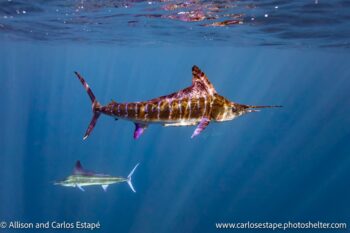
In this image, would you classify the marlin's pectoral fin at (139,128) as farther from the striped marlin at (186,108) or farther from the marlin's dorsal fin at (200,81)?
the marlin's dorsal fin at (200,81)

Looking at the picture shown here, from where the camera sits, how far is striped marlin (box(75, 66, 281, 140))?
4.84 metres

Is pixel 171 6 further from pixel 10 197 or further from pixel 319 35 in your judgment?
pixel 10 197

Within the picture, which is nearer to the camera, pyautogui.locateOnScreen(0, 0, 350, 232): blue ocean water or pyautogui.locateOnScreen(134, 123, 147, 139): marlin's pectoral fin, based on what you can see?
pyautogui.locateOnScreen(134, 123, 147, 139): marlin's pectoral fin

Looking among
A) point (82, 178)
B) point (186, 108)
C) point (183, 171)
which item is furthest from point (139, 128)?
point (183, 171)

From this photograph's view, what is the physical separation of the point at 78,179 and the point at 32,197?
2219 cm

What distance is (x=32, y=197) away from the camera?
102 ft

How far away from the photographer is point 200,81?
16.5 feet

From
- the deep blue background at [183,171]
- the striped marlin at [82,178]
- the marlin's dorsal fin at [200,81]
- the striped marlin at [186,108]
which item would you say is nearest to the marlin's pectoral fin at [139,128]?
the striped marlin at [186,108]

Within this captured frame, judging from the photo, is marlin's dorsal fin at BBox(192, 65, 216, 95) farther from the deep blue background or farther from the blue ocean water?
the deep blue background

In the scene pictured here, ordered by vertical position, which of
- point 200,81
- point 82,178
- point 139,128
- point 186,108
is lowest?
point 82,178

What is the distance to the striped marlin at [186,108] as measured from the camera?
484 centimetres

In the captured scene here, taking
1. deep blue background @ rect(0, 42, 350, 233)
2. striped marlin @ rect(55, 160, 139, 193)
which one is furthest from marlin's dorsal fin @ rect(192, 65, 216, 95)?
deep blue background @ rect(0, 42, 350, 233)

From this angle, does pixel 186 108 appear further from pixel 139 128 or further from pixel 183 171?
pixel 183 171

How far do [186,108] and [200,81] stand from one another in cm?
46
